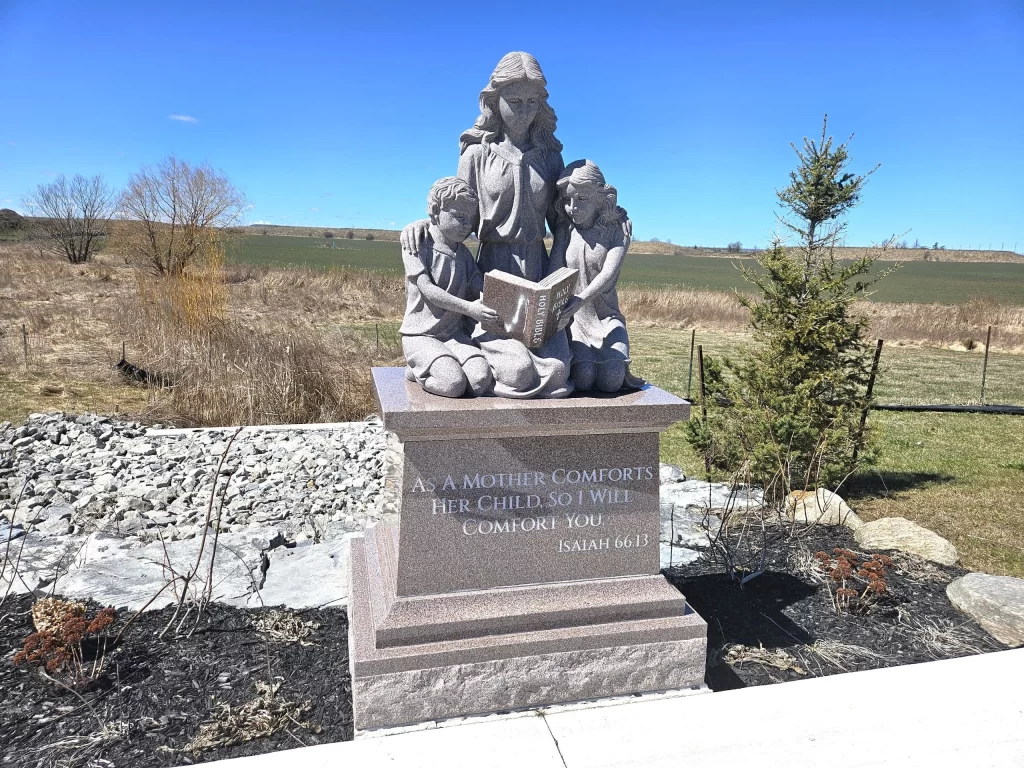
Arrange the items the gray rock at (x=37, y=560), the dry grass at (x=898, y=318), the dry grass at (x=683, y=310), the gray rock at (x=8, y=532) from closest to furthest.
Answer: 1. the gray rock at (x=37, y=560)
2. the gray rock at (x=8, y=532)
3. the dry grass at (x=898, y=318)
4. the dry grass at (x=683, y=310)

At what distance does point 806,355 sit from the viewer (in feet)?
22.5

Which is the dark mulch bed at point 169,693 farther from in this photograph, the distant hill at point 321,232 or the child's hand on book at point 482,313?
the distant hill at point 321,232

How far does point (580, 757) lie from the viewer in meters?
2.90

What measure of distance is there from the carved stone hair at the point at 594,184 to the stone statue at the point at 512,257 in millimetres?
24

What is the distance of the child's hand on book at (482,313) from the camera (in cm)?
371

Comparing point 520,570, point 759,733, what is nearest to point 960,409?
point 759,733

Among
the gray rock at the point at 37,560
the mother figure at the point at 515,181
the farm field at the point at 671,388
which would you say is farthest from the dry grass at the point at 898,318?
the gray rock at the point at 37,560

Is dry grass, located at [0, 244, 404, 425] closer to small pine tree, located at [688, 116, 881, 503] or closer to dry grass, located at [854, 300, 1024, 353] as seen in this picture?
small pine tree, located at [688, 116, 881, 503]

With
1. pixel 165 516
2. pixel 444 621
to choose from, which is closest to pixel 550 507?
pixel 444 621

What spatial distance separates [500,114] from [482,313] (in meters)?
1.19

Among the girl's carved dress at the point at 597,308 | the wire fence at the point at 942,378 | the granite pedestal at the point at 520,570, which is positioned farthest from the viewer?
the wire fence at the point at 942,378

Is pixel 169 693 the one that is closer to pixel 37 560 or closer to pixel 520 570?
pixel 520 570

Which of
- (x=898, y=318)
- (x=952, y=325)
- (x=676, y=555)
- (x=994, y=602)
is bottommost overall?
(x=676, y=555)

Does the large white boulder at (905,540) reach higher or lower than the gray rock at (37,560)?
higher
